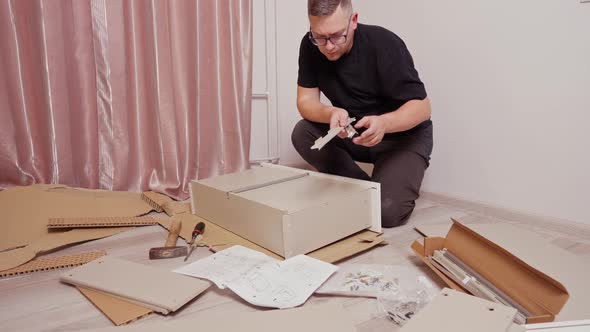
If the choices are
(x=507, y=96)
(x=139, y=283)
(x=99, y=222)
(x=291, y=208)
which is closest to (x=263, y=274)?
(x=291, y=208)

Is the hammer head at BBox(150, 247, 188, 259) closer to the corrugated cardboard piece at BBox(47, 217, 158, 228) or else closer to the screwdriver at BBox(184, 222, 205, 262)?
the screwdriver at BBox(184, 222, 205, 262)

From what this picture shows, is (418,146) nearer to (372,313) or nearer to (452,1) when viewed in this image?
(452,1)

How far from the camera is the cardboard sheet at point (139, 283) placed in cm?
80

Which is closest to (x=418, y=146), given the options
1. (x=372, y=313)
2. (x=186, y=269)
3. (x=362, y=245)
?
(x=362, y=245)

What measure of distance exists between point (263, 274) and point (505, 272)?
1.68 feet

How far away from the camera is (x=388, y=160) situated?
1.36 meters

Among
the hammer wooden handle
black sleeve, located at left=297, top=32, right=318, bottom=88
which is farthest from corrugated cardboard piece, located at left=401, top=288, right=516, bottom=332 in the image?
black sleeve, located at left=297, top=32, right=318, bottom=88

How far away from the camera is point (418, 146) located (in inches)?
53.7

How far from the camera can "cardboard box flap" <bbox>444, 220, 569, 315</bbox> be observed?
2.16 ft

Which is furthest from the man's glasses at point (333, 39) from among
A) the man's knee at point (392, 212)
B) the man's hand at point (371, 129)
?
the man's knee at point (392, 212)

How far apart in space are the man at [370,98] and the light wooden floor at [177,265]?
7.2 inches

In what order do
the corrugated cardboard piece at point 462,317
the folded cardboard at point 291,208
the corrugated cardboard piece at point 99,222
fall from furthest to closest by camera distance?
the corrugated cardboard piece at point 99,222 < the folded cardboard at point 291,208 < the corrugated cardboard piece at point 462,317

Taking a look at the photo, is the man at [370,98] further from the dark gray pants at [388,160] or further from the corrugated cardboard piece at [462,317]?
the corrugated cardboard piece at [462,317]

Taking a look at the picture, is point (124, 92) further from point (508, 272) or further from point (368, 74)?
point (508, 272)
